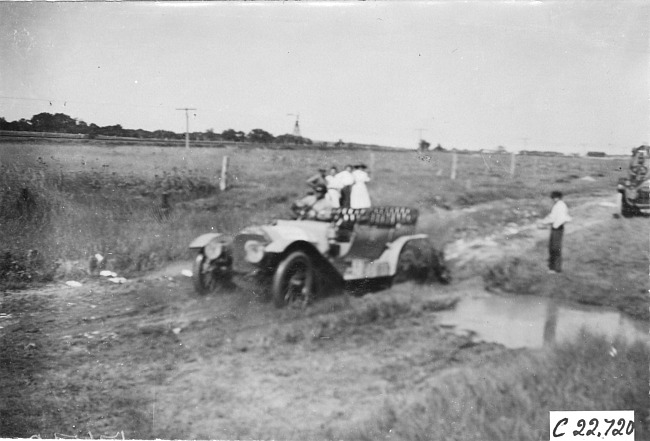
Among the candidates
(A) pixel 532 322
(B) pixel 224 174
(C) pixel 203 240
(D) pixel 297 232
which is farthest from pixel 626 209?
(C) pixel 203 240

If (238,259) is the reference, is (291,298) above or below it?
below

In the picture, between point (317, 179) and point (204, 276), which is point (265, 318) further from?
point (317, 179)

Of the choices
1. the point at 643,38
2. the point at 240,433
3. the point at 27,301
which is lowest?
the point at 240,433

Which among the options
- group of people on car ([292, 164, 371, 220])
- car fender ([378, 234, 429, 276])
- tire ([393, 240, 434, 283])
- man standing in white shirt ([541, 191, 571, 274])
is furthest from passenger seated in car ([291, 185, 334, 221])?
man standing in white shirt ([541, 191, 571, 274])

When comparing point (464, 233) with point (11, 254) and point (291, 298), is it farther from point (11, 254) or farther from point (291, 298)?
point (11, 254)

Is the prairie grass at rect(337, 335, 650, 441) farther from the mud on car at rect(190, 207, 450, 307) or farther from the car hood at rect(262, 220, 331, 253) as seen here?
the car hood at rect(262, 220, 331, 253)

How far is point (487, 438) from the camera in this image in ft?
9.87

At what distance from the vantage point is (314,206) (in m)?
3.34

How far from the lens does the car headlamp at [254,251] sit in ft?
10.3

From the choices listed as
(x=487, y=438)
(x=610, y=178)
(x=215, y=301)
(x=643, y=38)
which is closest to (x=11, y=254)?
(x=215, y=301)

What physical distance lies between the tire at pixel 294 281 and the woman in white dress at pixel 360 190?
19.0 inches

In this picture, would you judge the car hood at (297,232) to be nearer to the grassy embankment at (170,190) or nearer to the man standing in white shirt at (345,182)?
the grassy embankment at (170,190)

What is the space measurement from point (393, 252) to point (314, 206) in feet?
1.91

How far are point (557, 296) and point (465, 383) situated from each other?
823mm
